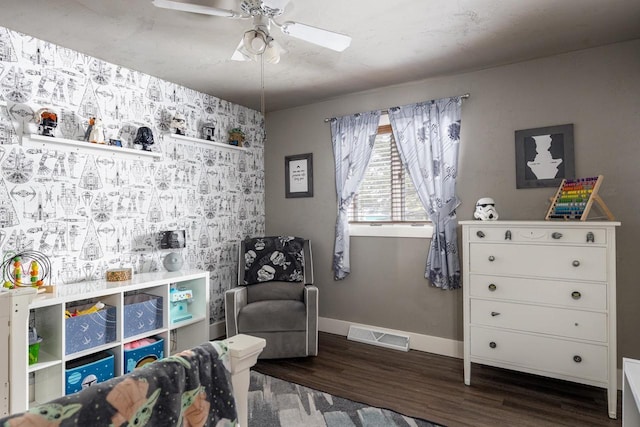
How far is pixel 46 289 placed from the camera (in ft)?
7.70

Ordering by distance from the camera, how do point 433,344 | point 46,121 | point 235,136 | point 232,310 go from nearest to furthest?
point 46,121 → point 232,310 → point 433,344 → point 235,136

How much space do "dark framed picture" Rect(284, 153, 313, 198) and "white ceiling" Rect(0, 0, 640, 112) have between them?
97 cm

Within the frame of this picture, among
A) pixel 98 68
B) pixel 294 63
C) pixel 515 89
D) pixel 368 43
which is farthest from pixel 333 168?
pixel 98 68

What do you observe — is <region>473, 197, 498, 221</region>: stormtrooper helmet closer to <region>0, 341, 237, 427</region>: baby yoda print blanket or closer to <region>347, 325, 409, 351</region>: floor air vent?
<region>347, 325, 409, 351</region>: floor air vent

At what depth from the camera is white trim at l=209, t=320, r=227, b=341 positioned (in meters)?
3.71

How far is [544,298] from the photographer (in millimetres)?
2424

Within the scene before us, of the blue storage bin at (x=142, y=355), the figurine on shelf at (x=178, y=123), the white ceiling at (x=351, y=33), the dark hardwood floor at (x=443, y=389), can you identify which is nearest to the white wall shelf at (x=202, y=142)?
the figurine on shelf at (x=178, y=123)

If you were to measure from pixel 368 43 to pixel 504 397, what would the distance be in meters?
2.62

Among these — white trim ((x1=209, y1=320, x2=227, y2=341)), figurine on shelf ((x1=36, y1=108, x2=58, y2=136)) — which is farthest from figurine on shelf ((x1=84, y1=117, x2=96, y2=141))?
white trim ((x1=209, y1=320, x2=227, y2=341))

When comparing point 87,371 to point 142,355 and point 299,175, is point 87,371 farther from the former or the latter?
point 299,175

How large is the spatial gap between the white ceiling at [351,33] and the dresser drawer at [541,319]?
5.98ft

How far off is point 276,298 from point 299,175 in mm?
1361

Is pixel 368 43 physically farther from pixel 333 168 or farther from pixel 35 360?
pixel 35 360

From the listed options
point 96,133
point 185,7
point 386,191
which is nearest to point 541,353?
point 386,191
